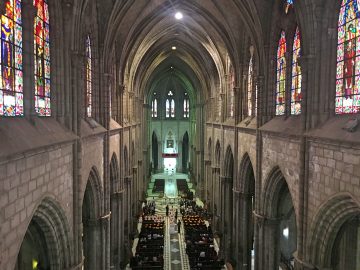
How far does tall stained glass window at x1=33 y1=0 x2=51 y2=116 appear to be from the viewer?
10852mm

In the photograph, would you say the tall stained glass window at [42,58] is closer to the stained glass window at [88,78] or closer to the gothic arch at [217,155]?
the stained glass window at [88,78]

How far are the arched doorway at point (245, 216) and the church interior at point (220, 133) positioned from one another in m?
0.08

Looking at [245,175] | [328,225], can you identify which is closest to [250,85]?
[245,175]

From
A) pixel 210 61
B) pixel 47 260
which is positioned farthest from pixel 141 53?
pixel 47 260

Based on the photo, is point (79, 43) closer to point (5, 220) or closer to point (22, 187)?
point (22, 187)

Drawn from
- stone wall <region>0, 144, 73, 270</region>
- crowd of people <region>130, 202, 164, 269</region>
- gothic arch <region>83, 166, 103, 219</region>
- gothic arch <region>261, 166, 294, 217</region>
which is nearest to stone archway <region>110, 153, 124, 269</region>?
crowd of people <region>130, 202, 164, 269</region>

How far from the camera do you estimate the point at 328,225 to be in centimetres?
1145

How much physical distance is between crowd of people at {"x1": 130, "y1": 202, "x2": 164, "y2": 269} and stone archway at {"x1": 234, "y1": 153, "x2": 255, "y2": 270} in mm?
5093

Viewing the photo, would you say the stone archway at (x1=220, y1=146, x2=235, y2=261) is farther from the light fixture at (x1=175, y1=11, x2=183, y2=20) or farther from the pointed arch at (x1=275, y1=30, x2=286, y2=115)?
the light fixture at (x1=175, y1=11, x2=183, y2=20)

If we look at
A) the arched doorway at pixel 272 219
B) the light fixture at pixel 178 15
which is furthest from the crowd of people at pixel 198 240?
the light fixture at pixel 178 15

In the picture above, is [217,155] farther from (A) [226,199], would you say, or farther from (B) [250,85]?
(B) [250,85]

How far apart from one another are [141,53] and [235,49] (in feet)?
35.6

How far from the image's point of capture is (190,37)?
32.8m

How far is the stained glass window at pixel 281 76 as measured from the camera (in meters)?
16.4
